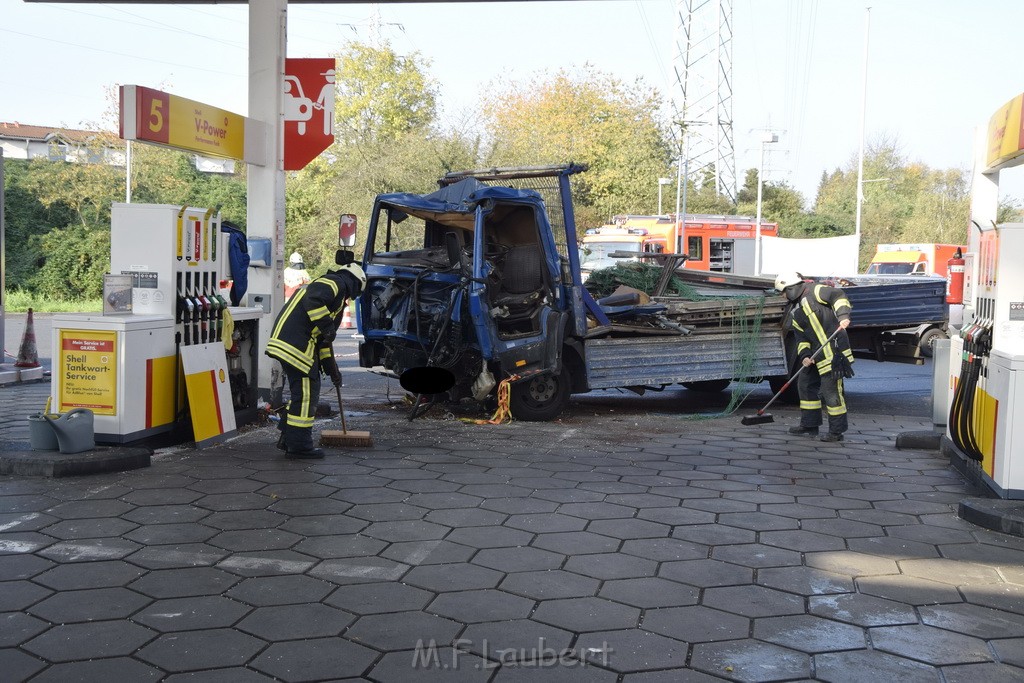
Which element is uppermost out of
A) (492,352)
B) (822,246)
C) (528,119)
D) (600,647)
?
(528,119)

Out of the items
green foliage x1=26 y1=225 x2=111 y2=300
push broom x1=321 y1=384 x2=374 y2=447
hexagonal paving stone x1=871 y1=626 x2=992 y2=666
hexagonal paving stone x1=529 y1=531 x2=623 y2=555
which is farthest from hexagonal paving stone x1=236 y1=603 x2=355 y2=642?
green foliage x1=26 y1=225 x2=111 y2=300

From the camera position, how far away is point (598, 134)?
4228 cm

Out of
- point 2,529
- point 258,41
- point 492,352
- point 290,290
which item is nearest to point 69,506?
point 2,529

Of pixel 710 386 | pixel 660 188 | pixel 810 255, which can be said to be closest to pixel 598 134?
pixel 660 188

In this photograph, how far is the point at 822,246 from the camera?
84.5 feet

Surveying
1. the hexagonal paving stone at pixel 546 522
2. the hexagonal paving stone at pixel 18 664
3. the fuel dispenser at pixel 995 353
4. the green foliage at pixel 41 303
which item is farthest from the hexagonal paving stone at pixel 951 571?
the green foliage at pixel 41 303

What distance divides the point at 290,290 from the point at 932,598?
12.8m

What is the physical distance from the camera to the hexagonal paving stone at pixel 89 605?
4.00 meters

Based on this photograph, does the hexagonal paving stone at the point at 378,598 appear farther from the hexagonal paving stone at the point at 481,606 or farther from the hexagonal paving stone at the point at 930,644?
the hexagonal paving stone at the point at 930,644

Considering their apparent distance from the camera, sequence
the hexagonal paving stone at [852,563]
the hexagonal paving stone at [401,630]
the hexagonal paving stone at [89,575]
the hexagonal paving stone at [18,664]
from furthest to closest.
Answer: the hexagonal paving stone at [852,563] → the hexagonal paving stone at [89,575] → the hexagonal paving stone at [401,630] → the hexagonal paving stone at [18,664]

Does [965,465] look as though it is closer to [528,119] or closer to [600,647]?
[600,647]

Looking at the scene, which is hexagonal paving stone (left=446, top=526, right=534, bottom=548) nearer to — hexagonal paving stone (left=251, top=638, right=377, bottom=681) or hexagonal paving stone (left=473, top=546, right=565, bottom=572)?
hexagonal paving stone (left=473, top=546, right=565, bottom=572)

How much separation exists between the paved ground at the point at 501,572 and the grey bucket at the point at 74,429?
40 centimetres

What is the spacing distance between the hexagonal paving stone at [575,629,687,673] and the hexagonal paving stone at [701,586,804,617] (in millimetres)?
521
